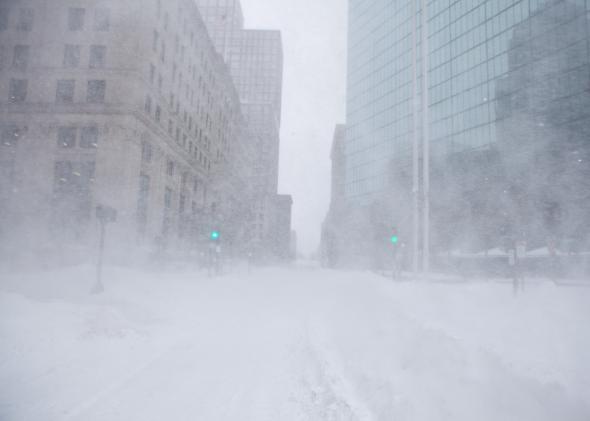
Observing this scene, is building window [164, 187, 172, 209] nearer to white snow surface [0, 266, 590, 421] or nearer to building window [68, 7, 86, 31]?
building window [68, 7, 86, 31]

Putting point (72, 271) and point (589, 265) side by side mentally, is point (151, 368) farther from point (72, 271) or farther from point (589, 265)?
point (589, 265)

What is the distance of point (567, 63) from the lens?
15.0 m

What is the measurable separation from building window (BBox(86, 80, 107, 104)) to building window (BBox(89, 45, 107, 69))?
0.98m

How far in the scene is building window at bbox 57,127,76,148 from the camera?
22337 mm

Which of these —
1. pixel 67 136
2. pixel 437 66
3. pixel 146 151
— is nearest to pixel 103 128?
pixel 67 136

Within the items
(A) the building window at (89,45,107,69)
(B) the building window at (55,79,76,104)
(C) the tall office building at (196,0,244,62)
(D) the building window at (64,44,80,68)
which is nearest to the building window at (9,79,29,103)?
(D) the building window at (64,44,80,68)

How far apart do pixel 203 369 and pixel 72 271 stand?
8.81 meters

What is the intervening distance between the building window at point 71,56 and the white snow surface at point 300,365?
20302 mm

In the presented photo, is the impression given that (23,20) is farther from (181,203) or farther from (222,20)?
(222,20)

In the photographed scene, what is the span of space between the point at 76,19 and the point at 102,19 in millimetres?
4205

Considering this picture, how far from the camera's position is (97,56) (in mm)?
22719

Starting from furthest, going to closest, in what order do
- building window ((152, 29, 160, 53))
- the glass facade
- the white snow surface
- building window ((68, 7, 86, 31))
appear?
building window ((152, 29, 160, 53)) < building window ((68, 7, 86, 31)) < the glass facade < the white snow surface

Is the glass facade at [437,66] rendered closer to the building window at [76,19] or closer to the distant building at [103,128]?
the building window at [76,19]

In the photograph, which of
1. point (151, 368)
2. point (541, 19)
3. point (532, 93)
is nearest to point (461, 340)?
point (151, 368)
